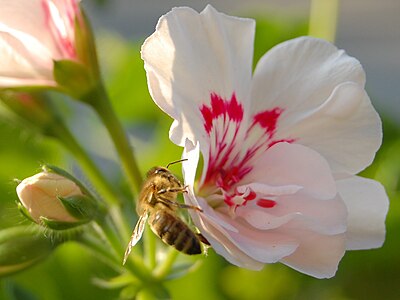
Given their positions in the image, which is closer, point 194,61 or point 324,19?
point 194,61

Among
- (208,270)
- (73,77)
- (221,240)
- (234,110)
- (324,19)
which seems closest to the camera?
(221,240)

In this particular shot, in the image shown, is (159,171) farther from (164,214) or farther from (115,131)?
(115,131)

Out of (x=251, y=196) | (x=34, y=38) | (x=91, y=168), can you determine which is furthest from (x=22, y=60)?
(x=251, y=196)

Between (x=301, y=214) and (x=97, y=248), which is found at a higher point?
(x=301, y=214)

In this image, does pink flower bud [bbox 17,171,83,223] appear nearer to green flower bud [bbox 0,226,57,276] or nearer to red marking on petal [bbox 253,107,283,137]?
green flower bud [bbox 0,226,57,276]

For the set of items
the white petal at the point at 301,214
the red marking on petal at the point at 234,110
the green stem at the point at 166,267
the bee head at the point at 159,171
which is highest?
the red marking on petal at the point at 234,110

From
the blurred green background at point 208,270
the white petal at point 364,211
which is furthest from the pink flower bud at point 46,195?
the blurred green background at point 208,270

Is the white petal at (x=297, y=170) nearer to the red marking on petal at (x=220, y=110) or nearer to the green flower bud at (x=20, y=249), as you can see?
the red marking on petal at (x=220, y=110)

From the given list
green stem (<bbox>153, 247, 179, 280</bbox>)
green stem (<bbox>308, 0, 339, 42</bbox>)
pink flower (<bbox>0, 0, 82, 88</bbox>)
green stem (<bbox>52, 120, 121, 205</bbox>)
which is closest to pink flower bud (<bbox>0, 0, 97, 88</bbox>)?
pink flower (<bbox>0, 0, 82, 88</bbox>)

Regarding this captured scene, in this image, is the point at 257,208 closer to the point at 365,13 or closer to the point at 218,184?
the point at 218,184
